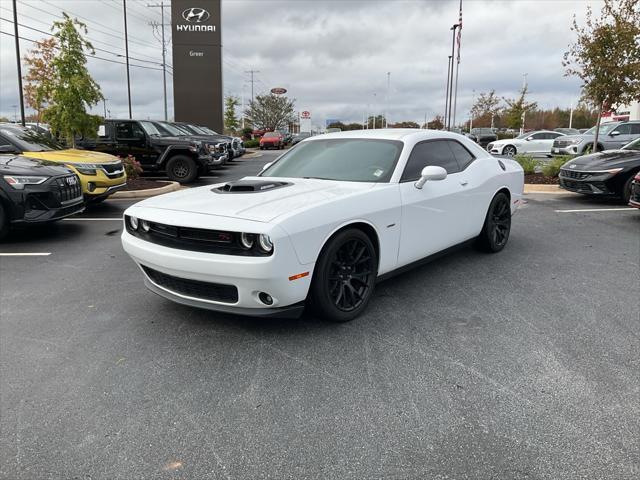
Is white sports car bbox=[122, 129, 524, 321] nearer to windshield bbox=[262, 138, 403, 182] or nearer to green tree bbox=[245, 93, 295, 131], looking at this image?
windshield bbox=[262, 138, 403, 182]

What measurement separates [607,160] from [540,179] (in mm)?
3629

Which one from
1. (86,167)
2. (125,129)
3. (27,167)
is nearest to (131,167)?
(125,129)

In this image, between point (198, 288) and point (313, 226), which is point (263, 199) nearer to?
point (313, 226)

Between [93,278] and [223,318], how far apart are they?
6.77 feet

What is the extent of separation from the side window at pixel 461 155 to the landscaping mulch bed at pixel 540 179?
8461 mm

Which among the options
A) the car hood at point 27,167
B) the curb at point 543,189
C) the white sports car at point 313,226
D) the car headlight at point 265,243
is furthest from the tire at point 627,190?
the car hood at point 27,167

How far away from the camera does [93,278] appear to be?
208 inches

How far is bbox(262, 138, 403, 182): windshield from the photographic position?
14.6 ft

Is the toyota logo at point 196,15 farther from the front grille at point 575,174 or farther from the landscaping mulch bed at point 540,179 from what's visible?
the front grille at point 575,174

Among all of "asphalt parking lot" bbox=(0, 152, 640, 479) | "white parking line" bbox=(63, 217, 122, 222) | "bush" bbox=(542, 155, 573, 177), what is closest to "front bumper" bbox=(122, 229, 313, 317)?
"asphalt parking lot" bbox=(0, 152, 640, 479)

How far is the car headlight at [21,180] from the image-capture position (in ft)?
21.6

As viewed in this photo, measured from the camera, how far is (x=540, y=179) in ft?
44.0

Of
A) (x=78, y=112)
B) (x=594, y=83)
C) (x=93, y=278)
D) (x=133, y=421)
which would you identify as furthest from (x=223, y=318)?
(x=594, y=83)

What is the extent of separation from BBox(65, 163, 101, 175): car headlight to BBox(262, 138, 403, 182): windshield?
5220 mm
